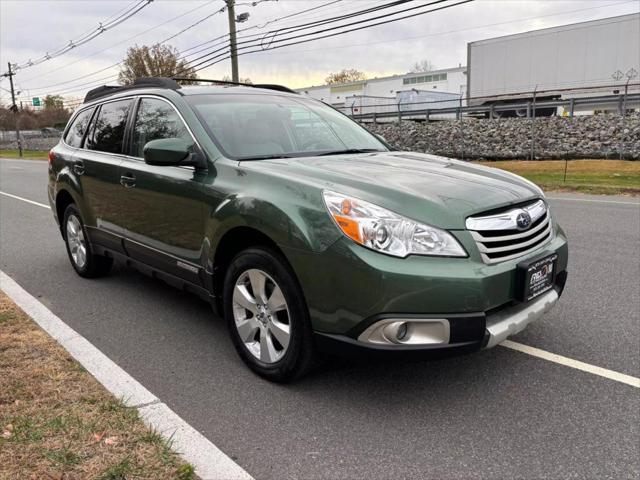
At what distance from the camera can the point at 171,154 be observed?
3.56 meters

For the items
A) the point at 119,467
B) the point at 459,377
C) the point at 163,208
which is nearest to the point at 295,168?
the point at 163,208

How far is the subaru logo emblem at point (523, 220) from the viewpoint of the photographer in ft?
9.98

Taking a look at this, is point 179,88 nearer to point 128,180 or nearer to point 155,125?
point 155,125

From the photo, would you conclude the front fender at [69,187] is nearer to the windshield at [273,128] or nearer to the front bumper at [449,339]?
the windshield at [273,128]

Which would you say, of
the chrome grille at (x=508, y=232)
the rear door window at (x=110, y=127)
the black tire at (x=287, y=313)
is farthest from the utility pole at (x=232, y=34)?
the chrome grille at (x=508, y=232)

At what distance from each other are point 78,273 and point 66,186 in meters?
0.91

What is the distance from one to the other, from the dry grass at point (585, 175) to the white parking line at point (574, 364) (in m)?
9.53

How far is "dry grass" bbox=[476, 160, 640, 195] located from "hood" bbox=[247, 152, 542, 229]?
9828 millimetres

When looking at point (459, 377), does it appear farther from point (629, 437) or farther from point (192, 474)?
point (192, 474)

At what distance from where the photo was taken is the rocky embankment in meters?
18.7

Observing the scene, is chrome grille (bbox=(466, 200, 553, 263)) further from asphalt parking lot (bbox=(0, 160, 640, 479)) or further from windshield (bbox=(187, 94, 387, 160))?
windshield (bbox=(187, 94, 387, 160))

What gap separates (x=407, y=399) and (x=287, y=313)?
2.74 feet

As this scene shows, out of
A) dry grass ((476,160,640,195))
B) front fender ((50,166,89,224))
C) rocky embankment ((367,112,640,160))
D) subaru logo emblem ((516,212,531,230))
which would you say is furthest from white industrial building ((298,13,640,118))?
subaru logo emblem ((516,212,531,230))

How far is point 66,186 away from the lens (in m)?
5.57
